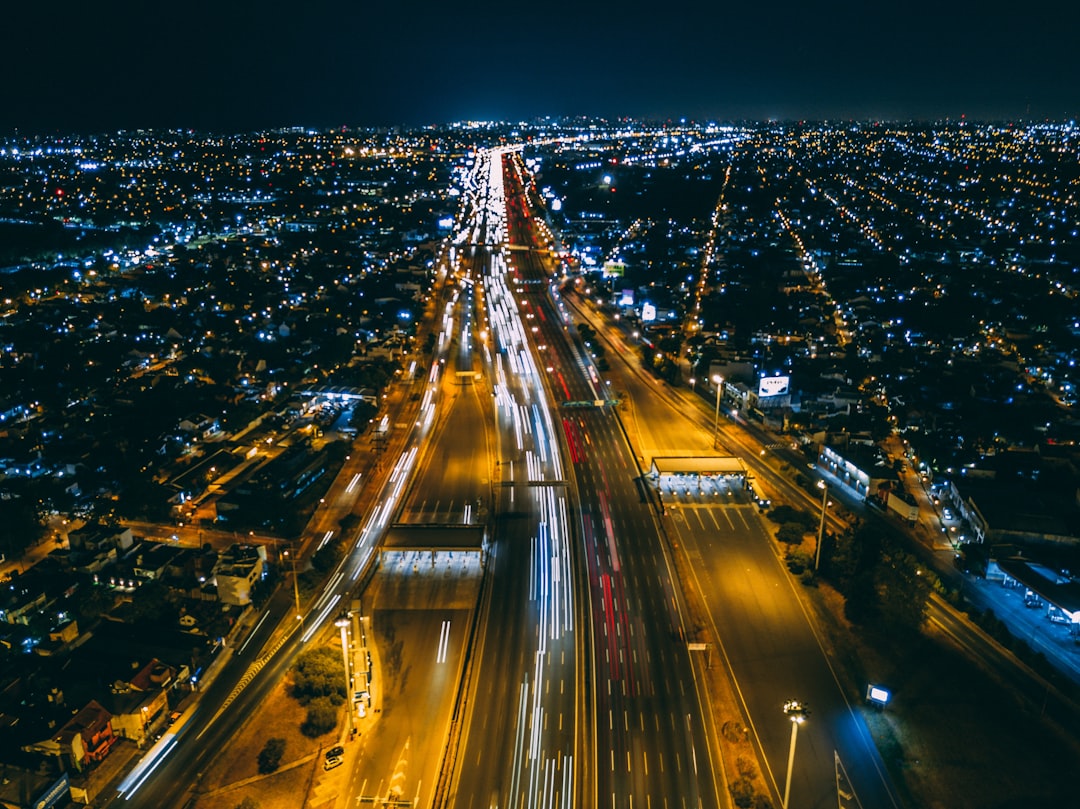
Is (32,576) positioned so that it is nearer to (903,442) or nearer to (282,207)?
(903,442)

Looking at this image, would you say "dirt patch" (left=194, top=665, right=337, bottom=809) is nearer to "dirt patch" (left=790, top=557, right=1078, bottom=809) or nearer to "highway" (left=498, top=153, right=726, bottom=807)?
"highway" (left=498, top=153, right=726, bottom=807)

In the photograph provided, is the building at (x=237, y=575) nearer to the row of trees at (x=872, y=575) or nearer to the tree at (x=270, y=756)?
the tree at (x=270, y=756)

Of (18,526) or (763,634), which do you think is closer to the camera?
(763,634)

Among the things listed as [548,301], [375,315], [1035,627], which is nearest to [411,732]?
[1035,627]

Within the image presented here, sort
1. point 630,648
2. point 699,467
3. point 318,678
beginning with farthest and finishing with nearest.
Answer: point 699,467
point 630,648
point 318,678

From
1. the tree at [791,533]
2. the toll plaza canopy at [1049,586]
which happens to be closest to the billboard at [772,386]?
the tree at [791,533]

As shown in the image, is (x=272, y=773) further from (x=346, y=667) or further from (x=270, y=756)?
(x=346, y=667)

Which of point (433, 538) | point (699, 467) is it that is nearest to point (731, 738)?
point (433, 538)
